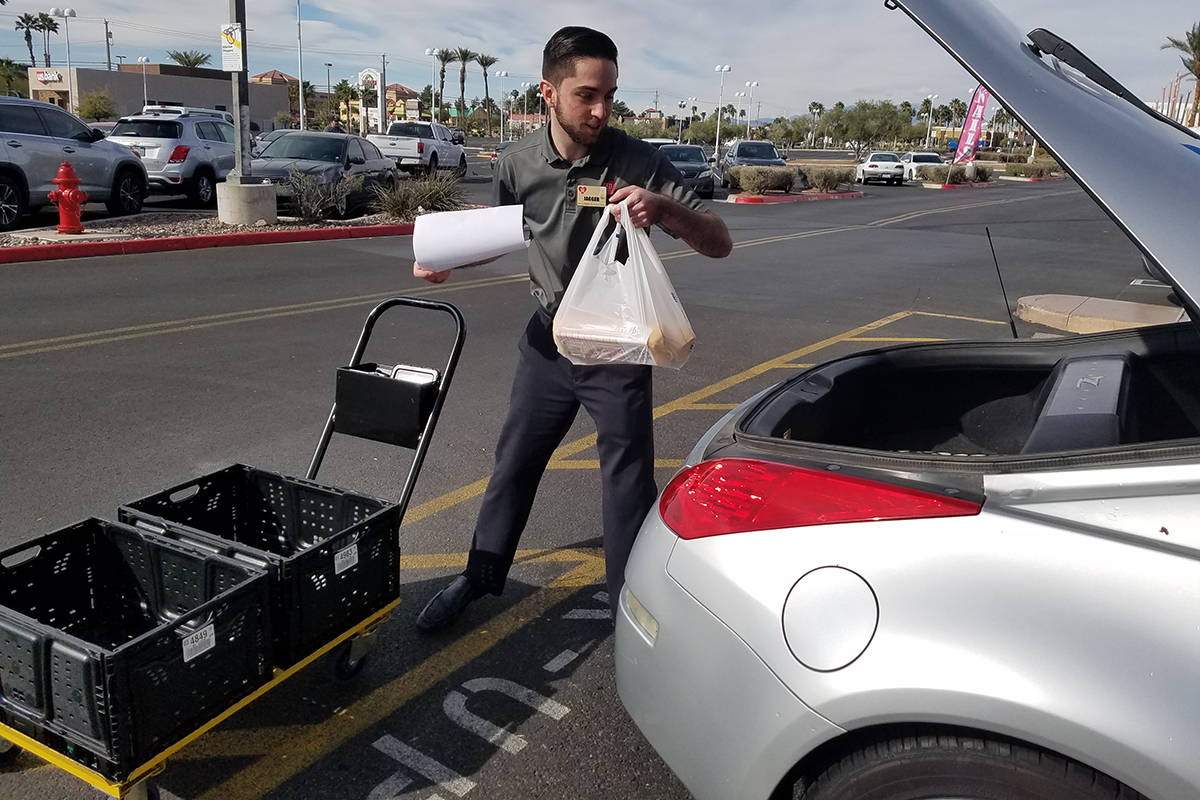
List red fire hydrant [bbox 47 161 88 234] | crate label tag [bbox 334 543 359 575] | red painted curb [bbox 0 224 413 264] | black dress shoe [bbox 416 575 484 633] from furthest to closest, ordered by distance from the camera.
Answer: red fire hydrant [bbox 47 161 88 234] → red painted curb [bbox 0 224 413 264] → black dress shoe [bbox 416 575 484 633] → crate label tag [bbox 334 543 359 575]

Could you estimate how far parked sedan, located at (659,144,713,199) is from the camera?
2738 cm

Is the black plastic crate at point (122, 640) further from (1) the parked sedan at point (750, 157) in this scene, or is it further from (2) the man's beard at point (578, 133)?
(1) the parked sedan at point (750, 157)

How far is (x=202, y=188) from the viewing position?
17.6m

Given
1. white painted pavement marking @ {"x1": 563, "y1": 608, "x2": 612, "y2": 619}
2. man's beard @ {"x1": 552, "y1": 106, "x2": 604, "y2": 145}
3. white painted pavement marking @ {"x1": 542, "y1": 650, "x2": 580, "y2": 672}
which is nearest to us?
man's beard @ {"x1": 552, "y1": 106, "x2": 604, "y2": 145}

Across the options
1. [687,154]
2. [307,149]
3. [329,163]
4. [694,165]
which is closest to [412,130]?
[687,154]

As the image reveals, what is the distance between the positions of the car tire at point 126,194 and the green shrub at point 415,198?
3781mm

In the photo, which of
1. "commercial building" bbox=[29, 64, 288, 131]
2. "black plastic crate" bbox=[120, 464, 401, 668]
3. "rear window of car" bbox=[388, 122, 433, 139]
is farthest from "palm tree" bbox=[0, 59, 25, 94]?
"black plastic crate" bbox=[120, 464, 401, 668]

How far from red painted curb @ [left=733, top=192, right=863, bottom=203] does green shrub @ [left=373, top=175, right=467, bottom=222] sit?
41.7 feet

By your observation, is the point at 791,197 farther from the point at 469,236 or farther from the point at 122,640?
the point at 122,640

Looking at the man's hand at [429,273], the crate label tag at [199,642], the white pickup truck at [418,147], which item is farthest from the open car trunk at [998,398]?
the white pickup truck at [418,147]

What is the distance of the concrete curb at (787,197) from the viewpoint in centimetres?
2828

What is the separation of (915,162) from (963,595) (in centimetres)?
4779

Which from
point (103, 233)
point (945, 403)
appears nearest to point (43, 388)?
point (945, 403)

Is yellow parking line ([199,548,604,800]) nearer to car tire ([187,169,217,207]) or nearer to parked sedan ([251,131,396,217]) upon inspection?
parked sedan ([251,131,396,217])
